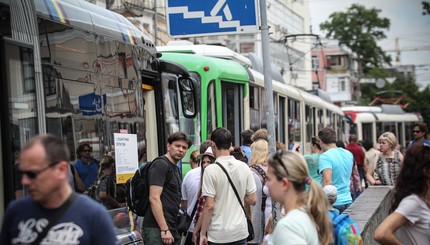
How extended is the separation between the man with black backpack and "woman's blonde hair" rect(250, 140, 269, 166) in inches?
69.3

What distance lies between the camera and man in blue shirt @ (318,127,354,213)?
35.7 feet

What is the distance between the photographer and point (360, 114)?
4569cm

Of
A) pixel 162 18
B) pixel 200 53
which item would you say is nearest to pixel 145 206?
pixel 200 53

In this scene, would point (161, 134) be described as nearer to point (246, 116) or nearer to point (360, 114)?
point (246, 116)

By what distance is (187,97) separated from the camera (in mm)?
13227

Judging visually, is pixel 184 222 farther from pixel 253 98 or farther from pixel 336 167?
pixel 253 98

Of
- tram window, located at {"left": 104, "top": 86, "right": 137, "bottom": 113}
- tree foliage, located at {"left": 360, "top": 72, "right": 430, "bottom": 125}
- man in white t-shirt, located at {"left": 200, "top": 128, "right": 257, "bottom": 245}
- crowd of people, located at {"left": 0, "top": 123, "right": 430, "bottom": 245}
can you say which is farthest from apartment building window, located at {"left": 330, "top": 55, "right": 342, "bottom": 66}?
man in white t-shirt, located at {"left": 200, "top": 128, "right": 257, "bottom": 245}

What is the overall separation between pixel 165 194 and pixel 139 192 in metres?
0.28

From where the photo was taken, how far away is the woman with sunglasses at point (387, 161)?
13.3 meters

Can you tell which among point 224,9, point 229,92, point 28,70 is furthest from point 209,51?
point 28,70

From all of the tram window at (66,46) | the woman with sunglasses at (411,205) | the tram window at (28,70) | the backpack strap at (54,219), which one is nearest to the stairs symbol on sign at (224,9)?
the tram window at (66,46)

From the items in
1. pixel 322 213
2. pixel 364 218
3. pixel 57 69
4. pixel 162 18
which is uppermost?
pixel 162 18

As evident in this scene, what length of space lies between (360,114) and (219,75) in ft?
102

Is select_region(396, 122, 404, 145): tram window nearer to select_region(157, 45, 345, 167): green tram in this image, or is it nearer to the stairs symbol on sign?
select_region(157, 45, 345, 167): green tram
